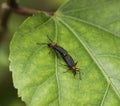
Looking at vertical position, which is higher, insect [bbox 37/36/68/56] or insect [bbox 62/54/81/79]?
insect [bbox 37/36/68/56]

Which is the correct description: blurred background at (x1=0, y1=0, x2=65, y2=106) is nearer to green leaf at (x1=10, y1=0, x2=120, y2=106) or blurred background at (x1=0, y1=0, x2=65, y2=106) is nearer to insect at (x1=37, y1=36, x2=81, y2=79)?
green leaf at (x1=10, y1=0, x2=120, y2=106)

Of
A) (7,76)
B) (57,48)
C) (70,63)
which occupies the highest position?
(57,48)

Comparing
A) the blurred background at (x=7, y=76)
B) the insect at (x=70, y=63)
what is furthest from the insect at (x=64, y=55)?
the blurred background at (x=7, y=76)

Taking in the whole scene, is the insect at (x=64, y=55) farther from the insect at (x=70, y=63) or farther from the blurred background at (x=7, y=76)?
the blurred background at (x=7, y=76)

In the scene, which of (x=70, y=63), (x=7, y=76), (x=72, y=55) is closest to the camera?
(x=70, y=63)

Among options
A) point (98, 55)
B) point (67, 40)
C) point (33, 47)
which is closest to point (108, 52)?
point (98, 55)

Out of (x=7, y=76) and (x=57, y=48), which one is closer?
(x=57, y=48)

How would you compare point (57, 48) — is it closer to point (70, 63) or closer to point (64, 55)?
point (64, 55)

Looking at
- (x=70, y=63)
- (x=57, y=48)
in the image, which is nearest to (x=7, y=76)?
(x=57, y=48)

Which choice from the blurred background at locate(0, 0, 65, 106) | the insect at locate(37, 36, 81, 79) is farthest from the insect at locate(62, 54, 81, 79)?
the blurred background at locate(0, 0, 65, 106)
